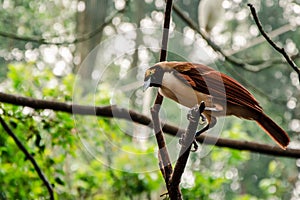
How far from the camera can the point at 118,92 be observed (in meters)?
1.68

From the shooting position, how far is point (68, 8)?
3.36 meters

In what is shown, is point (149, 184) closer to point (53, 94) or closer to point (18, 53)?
point (53, 94)

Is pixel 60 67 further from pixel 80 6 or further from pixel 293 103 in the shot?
pixel 293 103

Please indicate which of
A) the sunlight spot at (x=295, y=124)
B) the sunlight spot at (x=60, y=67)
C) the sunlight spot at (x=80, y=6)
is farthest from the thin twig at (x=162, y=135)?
the sunlight spot at (x=295, y=124)

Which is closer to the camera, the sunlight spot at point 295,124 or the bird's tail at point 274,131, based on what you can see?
the bird's tail at point 274,131

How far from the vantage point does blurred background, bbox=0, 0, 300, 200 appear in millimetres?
895

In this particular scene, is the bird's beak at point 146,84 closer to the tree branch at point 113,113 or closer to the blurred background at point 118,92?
the blurred background at point 118,92

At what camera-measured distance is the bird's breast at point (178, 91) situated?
2.23ft

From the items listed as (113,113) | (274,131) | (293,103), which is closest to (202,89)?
(274,131)

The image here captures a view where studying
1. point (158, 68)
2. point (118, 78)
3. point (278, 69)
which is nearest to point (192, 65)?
point (158, 68)

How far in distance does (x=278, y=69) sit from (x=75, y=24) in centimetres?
170

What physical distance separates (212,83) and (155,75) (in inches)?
3.4

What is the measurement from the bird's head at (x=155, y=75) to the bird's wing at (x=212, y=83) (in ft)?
0.08

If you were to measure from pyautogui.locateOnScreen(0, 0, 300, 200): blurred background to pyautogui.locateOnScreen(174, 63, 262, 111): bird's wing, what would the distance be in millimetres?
20
